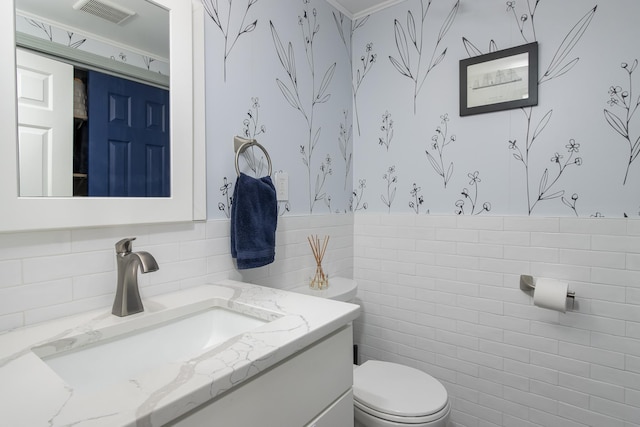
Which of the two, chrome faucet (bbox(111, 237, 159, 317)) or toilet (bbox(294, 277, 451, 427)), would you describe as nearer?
chrome faucet (bbox(111, 237, 159, 317))

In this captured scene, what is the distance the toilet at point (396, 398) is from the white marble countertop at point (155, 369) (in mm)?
553

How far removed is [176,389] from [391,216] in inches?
60.9

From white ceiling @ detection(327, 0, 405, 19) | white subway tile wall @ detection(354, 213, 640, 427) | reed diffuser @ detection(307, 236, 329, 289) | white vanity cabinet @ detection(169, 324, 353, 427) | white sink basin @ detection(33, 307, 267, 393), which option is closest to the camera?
white vanity cabinet @ detection(169, 324, 353, 427)

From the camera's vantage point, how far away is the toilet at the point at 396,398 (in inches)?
49.4

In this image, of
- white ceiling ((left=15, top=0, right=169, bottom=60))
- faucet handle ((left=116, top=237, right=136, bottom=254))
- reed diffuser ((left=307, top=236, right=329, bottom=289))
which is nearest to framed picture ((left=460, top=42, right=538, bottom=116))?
reed diffuser ((left=307, top=236, right=329, bottom=289))

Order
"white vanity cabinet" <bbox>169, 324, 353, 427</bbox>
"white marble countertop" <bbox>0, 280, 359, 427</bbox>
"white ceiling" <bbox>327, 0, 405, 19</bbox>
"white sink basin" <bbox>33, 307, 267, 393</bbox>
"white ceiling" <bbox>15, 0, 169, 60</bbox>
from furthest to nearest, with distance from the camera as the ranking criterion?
"white ceiling" <bbox>327, 0, 405, 19</bbox>
"white ceiling" <bbox>15, 0, 169, 60</bbox>
"white sink basin" <bbox>33, 307, 267, 393</bbox>
"white vanity cabinet" <bbox>169, 324, 353, 427</bbox>
"white marble countertop" <bbox>0, 280, 359, 427</bbox>

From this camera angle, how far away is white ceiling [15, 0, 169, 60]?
0.93 metres

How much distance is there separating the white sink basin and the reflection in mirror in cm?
42

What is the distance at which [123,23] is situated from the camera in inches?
42.7

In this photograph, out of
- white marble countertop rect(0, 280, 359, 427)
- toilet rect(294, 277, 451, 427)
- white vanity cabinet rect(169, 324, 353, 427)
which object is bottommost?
toilet rect(294, 277, 451, 427)

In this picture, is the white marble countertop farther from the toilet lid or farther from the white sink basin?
the toilet lid

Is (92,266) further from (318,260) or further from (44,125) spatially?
(318,260)

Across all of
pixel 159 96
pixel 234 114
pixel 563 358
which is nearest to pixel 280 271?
pixel 234 114

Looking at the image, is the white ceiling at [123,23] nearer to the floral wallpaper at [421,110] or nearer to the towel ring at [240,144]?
the floral wallpaper at [421,110]
